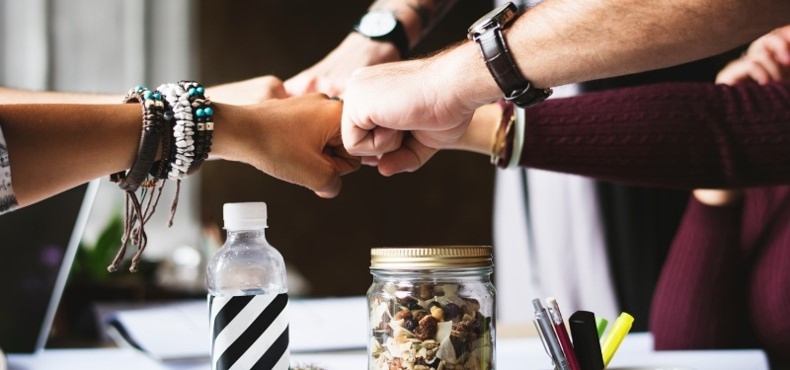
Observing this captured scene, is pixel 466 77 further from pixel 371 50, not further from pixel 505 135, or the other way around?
pixel 371 50

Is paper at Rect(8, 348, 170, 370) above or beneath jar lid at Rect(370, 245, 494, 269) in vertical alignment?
beneath

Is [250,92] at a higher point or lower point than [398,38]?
lower

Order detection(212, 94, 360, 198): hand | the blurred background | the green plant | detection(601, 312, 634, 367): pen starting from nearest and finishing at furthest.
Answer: detection(601, 312, 634, 367): pen → detection(212, 94, 360, 198): hand → the green plant → the blurred background

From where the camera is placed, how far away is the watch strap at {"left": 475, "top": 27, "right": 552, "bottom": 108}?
0.70m

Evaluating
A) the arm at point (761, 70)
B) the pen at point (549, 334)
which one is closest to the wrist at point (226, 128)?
the pen at point (549, 334)

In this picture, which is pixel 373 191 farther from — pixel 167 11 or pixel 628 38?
pixel 628 38

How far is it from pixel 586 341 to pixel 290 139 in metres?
0.37

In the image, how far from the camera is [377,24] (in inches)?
48.4

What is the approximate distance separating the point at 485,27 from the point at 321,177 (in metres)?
0.25

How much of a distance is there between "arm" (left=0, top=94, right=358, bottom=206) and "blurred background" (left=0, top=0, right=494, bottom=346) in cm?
138

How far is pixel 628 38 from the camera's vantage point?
0.65 meters

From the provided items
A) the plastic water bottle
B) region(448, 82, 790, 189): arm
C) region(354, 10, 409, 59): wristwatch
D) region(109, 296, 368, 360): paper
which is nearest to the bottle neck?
the plastic water bottle

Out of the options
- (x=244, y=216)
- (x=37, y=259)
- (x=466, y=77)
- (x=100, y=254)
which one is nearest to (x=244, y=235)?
(x=244, y=216)

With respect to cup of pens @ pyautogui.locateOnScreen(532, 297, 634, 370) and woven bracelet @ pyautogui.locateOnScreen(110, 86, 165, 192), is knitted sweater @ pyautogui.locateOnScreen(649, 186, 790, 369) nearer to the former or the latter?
cup of pens @ pyautogui.locateOnScreen(532, 297, 634, 370)
